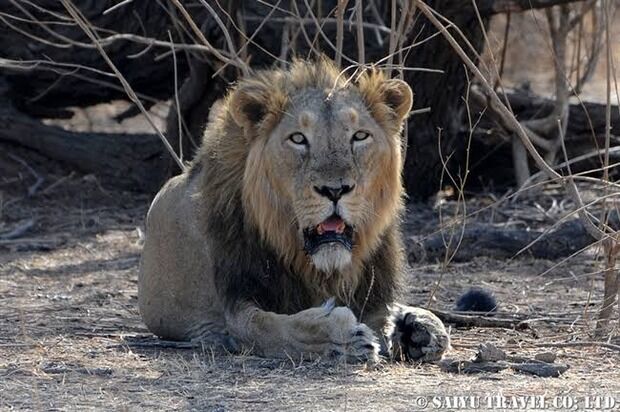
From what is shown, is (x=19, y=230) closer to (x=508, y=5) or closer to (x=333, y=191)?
(x=508, y=5)

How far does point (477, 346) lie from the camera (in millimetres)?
6184

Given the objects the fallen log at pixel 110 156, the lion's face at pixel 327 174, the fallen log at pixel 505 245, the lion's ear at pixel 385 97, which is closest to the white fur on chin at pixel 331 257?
the lion's face at pixel 327 174

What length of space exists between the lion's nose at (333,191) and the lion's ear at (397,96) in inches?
24.7

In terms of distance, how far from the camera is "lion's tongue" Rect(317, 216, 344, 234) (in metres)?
5.55

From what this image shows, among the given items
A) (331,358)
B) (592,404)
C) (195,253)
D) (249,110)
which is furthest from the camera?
(195,253)

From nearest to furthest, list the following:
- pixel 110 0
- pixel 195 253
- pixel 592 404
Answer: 1. pixel 592 404
2. pixel 195 253
3. pixel 110 0

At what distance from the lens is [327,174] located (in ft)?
18.0

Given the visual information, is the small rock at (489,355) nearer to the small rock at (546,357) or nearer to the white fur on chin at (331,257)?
the small rock at (546,357)

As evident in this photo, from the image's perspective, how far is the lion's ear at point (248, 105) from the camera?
5.89m

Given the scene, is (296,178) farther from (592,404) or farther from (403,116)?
(592,404)

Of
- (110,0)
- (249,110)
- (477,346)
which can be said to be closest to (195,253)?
(249,110)

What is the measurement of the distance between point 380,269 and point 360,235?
345mm

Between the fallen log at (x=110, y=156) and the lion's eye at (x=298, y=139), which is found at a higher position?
the lion's eye at (x=298, y=139)

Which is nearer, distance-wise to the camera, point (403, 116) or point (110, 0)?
point (403, 116)
